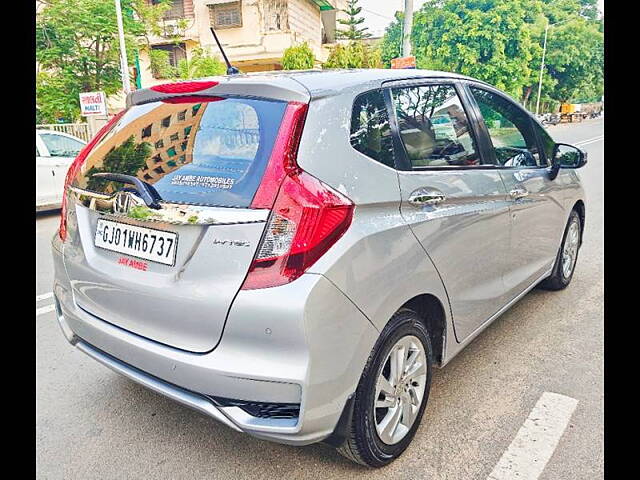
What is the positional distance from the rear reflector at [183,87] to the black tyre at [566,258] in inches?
119

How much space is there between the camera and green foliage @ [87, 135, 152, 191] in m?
2.13

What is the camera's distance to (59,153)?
8.61 metres

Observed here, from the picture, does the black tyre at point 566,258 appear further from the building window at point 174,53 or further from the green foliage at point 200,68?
the building window at point 174,53

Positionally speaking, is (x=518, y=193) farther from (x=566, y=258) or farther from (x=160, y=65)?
(x=160, y=65)

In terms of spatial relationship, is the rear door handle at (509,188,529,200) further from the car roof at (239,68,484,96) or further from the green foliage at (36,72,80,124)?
the green foliage at (36,72,80,124)

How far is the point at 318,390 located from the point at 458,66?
28414 mm

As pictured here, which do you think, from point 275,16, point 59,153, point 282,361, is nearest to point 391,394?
point 282,361

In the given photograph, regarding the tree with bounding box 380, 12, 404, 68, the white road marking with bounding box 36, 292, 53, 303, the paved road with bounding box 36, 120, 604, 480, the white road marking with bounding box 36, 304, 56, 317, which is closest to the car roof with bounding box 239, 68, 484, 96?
the paved road with bounding box 36, 120, 604, 480

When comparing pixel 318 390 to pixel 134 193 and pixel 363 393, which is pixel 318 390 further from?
pixel 134 193

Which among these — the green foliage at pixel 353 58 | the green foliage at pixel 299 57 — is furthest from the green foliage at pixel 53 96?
the green foliage at pixel 353 58

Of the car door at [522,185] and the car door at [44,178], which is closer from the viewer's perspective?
the car door at [522,185]

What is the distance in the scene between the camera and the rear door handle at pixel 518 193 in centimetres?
292

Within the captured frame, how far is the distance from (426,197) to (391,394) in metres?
0.86

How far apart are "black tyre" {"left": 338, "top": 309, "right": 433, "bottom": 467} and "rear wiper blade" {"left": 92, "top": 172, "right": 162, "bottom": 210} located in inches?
40.3
